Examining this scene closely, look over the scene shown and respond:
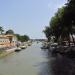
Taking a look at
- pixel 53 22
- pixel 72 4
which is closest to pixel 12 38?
pixel 53 22

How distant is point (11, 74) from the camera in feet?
117

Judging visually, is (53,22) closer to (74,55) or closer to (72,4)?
(74,55)

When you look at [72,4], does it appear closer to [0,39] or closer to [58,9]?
[58,9]

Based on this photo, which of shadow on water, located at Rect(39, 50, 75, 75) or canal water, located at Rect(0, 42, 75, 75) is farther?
canal water, located at Rect(0, 42, 75, 75)

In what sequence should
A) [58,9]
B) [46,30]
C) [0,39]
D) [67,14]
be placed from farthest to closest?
[0,39]
[46,30]
[58,9]
[67,14]

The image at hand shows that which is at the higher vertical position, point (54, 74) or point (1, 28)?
point (1, 28)

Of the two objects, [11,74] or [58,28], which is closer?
[11,74]

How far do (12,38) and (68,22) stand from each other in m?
110

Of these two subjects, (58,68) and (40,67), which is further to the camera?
(40,67)

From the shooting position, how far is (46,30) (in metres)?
119

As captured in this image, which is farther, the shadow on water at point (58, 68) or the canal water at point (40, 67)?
the canal water at point (40, 67)

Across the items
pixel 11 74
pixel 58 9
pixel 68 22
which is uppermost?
pixel 58 9

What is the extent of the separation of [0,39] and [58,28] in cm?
4905

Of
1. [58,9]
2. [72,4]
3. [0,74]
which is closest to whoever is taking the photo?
[0,74]
